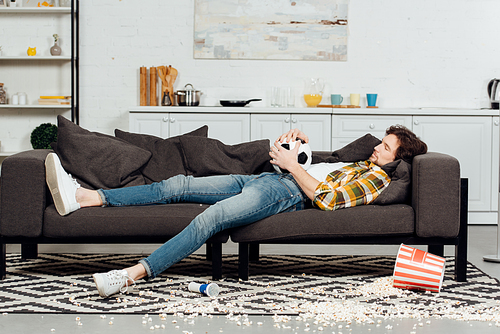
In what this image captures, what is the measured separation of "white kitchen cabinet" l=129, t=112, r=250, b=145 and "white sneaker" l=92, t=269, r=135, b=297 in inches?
96.5

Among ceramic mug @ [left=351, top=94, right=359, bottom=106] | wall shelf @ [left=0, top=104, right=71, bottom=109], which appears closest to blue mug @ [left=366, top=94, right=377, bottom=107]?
ceramic mug @ [left=351, top=94, right=359, bottom=106]

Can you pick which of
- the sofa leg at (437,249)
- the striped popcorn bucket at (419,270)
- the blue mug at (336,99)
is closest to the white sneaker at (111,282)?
the striped popcorn bucket at (419,270)

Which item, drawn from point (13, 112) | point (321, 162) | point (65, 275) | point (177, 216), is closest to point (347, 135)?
point (321, 162)

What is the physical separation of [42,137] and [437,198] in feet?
11.9

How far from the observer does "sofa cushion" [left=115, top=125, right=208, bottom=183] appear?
9.96 feet

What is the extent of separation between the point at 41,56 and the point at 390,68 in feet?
10.9

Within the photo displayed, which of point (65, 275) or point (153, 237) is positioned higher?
point (153, 237)

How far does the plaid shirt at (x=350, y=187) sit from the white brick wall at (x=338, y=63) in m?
2.51

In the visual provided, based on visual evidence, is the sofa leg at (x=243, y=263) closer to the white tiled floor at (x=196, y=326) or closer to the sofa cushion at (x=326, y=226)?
the sofa cushion at (x=326, y=226)

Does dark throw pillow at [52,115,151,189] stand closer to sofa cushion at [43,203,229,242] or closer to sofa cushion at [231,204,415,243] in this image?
sofa cushion at [43,203,229,242]

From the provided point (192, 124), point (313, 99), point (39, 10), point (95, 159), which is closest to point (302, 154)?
point (95, 159)

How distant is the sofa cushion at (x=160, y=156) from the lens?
304 centimetres

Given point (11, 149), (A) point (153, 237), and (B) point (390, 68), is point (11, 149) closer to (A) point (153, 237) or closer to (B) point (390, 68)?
(A) point (153, 237)

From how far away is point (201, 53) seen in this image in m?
5.01
